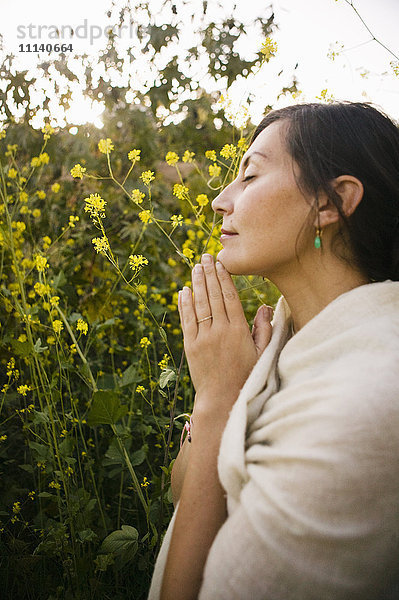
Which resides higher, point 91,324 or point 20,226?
point 20,226

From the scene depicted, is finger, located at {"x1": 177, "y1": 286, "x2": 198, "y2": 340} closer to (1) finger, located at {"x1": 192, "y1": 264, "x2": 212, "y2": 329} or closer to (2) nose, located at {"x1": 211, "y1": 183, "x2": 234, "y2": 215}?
(1) finger, located at {"x1": 192, "y1": 264, "x2": 212, "y2": 329}

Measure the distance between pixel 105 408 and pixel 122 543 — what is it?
407 millimetres

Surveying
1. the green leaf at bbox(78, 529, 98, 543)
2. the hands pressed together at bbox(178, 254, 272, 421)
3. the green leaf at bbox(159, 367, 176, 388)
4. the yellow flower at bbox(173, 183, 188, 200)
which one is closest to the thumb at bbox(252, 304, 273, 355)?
the hands pressed together at bbox(178, 254, 272, 421)

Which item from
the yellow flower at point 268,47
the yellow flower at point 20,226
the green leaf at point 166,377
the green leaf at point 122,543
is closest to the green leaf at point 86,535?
the green leaf at point 122,543

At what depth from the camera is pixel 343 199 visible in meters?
1.14

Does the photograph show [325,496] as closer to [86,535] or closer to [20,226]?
[86,535]

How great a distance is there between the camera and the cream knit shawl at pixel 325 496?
2.66 feet

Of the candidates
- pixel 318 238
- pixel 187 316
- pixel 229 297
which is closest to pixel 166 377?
pixel 187 316

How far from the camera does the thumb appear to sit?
1.26 m

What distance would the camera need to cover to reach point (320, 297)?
1.17 m

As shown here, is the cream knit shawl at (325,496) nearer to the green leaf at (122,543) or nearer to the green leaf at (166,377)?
the green leaf at (166,377)

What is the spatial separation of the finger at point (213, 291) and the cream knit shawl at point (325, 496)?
0.38 meters

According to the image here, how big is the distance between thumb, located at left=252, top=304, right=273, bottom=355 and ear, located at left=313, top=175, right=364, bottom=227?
311mm

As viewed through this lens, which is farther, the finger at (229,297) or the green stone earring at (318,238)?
the finger at (229,297)
